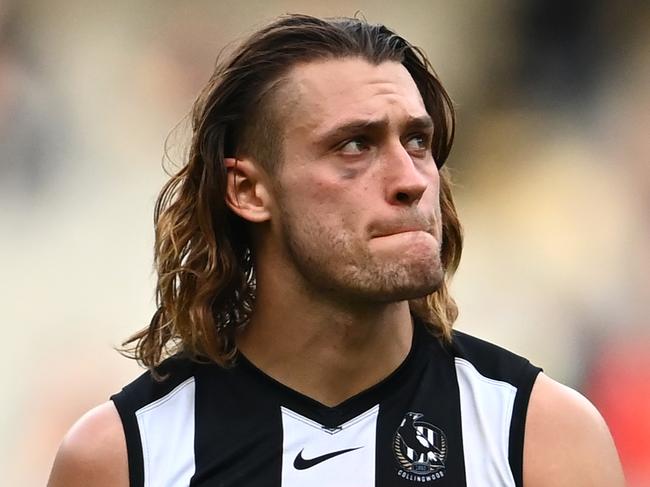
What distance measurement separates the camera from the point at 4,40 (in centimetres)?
504

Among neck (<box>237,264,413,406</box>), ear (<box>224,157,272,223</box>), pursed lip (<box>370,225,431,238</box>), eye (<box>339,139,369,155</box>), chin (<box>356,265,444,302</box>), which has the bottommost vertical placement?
neck (<box>237,264,413,406</box>)

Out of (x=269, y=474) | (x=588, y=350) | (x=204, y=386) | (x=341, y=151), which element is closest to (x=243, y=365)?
(x=204, y=386)

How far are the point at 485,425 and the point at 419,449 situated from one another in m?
0.15

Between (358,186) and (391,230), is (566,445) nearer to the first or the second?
(391,230)

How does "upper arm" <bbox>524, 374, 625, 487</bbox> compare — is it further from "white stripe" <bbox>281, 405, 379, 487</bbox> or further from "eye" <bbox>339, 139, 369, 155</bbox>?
"eye" <bbox>339, 139, 369, 155</bbox>

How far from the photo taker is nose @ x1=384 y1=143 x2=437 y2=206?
2.55 meters

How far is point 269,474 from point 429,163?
30.5 inches

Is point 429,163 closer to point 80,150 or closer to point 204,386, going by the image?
point 204,386

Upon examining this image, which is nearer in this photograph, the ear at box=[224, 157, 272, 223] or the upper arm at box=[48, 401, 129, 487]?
the upper arm at box=[48, 401, 129, 487]

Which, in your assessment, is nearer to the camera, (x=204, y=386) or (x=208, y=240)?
(x=204, y=386)

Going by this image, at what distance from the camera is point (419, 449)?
2.57 m

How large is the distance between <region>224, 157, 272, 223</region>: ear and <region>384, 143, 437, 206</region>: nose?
331 mm

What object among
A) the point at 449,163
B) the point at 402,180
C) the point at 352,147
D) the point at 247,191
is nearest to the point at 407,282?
the point at 402,180

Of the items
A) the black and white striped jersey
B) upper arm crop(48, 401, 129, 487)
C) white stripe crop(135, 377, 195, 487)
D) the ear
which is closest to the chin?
the black and white striped jersey
